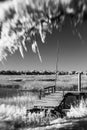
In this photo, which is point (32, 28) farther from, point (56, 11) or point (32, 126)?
point (32, 126)

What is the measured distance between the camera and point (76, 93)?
20.5 m

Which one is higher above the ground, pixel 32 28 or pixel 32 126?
pixel 32 28

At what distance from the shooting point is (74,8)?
9.23 meters

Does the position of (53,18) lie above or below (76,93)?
above

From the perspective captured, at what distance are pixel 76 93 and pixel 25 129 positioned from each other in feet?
33.4

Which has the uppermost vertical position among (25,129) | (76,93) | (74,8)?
(74,8)

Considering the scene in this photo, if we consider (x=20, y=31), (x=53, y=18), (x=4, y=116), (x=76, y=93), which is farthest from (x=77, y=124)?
(x=76, y=93)

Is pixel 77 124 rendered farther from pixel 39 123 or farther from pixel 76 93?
pixel 76 93

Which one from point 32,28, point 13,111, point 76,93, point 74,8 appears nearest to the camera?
point 74,8

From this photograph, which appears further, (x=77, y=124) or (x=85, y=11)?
(x=77, y=124)

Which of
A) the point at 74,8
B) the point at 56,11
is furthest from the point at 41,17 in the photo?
the point at 74,8

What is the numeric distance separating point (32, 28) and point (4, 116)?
5.95 meters

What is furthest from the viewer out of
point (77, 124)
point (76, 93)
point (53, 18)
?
point (76, 93)

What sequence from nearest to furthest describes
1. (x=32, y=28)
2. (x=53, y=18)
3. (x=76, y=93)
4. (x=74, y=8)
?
1. (x=74, y=8)
2. (x=53, y=18)
3. (x=32, y=28)
4. (x=76, y=93)
